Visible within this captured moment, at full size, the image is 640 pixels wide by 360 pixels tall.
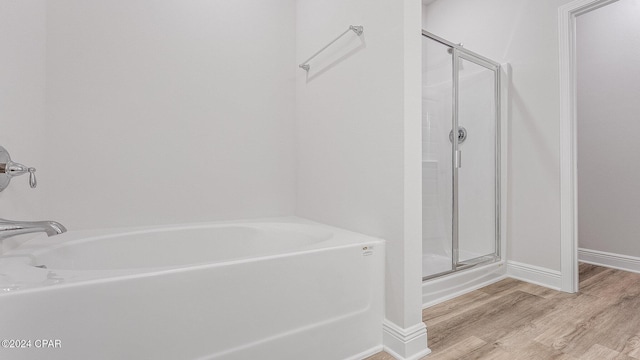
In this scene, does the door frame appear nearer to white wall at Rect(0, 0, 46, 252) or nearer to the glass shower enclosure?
the glass shower enclosure

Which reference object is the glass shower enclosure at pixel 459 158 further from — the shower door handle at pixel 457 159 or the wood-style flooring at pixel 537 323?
the wood-style flooring at pixel 537 323

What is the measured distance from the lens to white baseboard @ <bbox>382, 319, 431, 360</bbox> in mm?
1265

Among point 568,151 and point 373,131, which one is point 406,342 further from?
point 568,151

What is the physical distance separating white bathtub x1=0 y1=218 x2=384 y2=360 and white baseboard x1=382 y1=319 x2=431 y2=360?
0.05 meters

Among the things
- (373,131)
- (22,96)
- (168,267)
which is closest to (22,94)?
(22,96)

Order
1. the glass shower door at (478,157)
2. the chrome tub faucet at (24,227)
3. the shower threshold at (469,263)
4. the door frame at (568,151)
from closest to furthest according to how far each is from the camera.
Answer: the chrome tub faucet at (24,227) < the shower threshold at (469,263) < the door frame at (568,151) < the glass shower door at (478,157)

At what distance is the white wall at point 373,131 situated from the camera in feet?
4.32

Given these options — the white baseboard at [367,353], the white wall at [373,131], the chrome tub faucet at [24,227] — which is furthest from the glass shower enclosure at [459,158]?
the chrome tub faucet at [24,227]

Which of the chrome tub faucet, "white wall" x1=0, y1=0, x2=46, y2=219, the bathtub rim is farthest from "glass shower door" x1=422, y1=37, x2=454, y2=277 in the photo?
"white wall" x1=0, y1=0, x2=46, y2=219

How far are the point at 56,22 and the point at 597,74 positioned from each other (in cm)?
388

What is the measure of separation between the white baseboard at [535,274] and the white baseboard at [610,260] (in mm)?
901

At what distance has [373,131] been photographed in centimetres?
149

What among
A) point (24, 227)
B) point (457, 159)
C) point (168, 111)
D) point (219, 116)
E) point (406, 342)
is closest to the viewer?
point (24, 227)

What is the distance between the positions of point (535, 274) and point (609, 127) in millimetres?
1467
